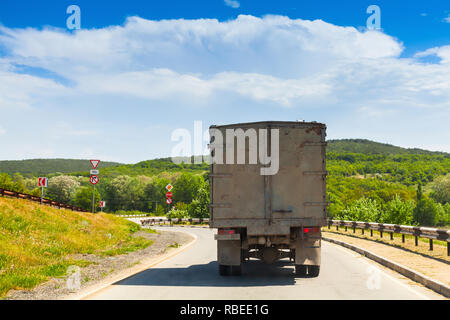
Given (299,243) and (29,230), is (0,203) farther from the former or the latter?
(299,243)

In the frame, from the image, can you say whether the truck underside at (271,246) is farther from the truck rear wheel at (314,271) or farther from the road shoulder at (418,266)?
the road shoulder at (418,266)

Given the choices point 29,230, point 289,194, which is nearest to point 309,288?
point 289,194

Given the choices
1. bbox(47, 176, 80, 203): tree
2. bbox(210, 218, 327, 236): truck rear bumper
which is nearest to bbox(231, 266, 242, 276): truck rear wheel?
bbox(210, 218, 327, 236): truck rear bumper

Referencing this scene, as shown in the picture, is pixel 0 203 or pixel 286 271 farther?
pixel 0 203

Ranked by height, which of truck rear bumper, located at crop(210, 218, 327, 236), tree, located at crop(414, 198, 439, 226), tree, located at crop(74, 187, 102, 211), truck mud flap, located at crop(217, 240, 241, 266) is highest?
truck rear bumper, located at crop(210, 218, 327, 236)

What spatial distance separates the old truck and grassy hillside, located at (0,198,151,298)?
479cm

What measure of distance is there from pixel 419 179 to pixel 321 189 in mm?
188598

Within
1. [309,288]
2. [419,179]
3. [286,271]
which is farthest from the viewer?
[419,179]

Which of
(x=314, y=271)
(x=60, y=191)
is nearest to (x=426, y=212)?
(x=60, y=191)

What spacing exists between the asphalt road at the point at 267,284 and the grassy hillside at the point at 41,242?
8.42 feet

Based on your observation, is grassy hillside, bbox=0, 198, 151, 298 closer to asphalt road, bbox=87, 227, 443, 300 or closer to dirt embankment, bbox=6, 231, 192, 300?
dirt embankment, bbox=6, 231, 192, 300

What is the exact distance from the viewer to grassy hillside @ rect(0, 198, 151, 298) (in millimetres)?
11266

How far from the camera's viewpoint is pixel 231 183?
10.6 metres

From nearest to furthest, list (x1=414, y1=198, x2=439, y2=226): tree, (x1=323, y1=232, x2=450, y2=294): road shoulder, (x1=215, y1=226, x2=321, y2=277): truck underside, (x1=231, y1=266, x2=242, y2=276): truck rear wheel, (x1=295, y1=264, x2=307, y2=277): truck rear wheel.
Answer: (x1=323, y1=232, x2=450, y2=294): road shoulder < (x1=215, y1=226, x2=321, y2=277): truck underside < (x1=295, y1=264, x2=307, y2=277): truck rear wheel < (x1=231, y1=266, x2=242, y2=276): truck rear wheel < (x1=414, y1=198, x2=439, y2=226): tree
